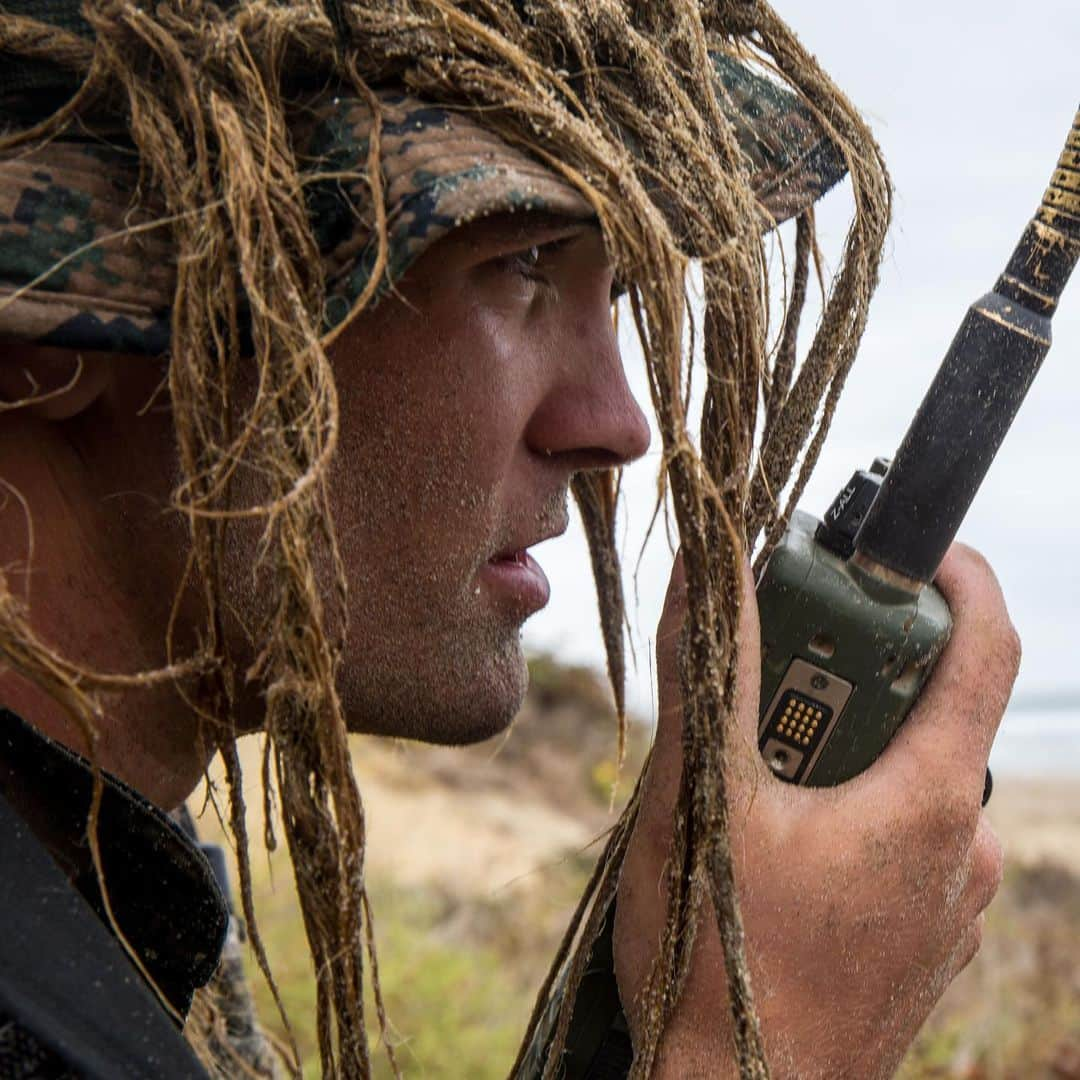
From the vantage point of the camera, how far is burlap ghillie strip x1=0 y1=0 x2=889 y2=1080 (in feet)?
4.56

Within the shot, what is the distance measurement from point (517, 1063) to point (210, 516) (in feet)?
2.85

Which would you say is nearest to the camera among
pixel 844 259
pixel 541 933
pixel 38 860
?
pixel 38 860

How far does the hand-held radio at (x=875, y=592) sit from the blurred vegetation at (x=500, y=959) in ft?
1.00

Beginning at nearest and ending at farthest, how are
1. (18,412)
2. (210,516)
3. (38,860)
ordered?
(38,860), (210,516), (18,412)

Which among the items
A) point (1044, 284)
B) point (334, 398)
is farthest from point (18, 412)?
point (1044, 284)

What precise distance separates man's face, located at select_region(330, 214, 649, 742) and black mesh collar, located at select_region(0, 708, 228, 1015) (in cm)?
29

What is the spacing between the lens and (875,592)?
1690 millimetres

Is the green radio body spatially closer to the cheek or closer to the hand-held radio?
the hand-held radio

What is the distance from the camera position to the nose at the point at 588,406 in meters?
1.75

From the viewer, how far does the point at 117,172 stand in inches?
58.7

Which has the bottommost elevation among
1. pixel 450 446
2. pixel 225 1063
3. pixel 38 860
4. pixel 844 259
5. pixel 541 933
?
pixel 541 933

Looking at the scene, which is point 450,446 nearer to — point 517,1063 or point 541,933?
point 517,1063

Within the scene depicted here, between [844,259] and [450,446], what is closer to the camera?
[450,446]

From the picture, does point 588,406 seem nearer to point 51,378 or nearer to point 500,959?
point 51,378
